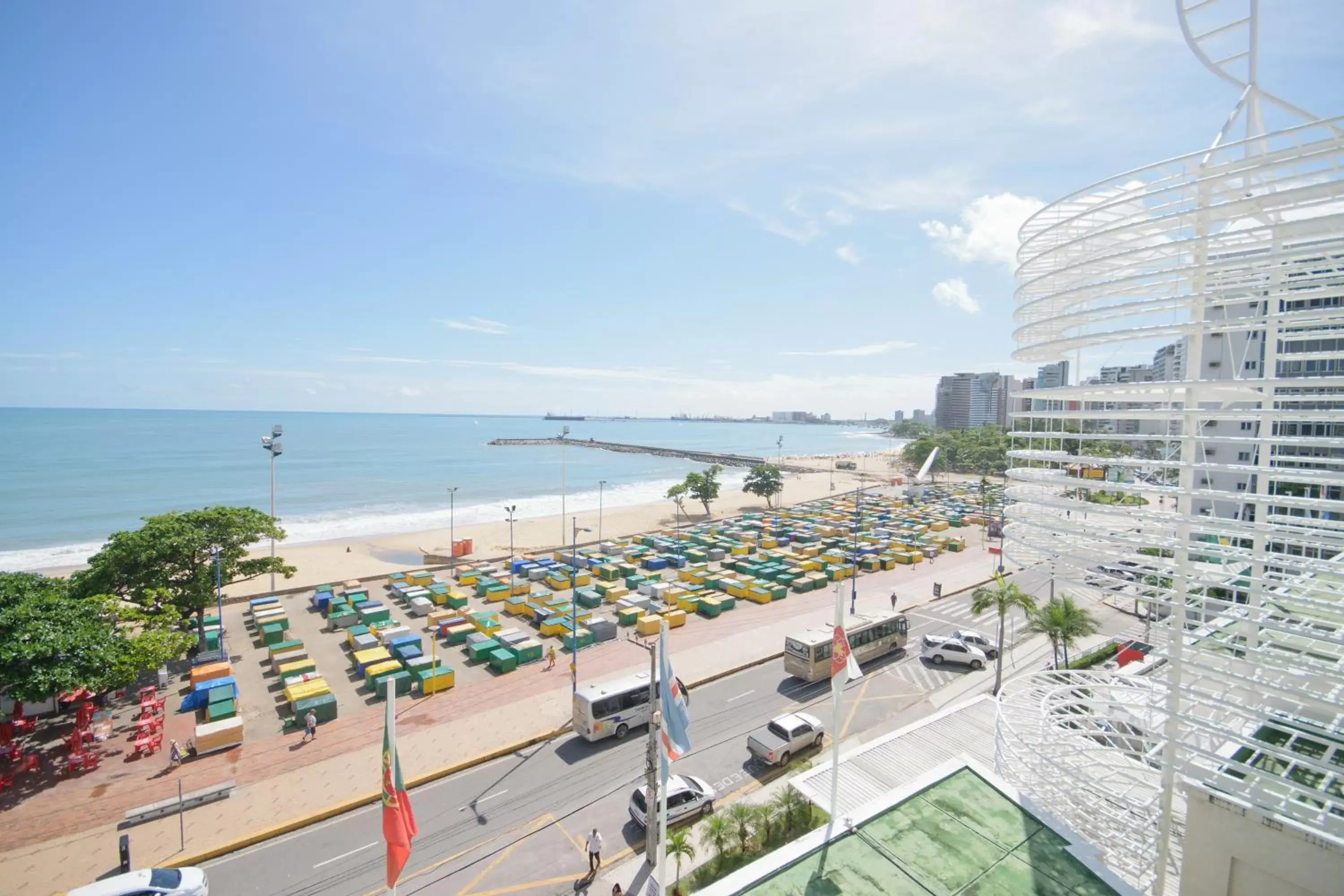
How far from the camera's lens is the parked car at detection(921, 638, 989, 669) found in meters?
25.3

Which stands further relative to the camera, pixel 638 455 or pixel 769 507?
pixel 638 455

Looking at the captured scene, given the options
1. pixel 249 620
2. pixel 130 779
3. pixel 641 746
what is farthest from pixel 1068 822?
pixel 249 620

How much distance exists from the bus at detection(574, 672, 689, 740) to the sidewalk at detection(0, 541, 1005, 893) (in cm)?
194

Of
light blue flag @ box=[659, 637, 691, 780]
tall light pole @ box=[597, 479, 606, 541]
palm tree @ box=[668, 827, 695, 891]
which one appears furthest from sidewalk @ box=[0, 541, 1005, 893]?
tall light pole @ box=[597, 479, 606, 541]

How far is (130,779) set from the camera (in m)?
17.7

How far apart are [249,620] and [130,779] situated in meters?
15.8

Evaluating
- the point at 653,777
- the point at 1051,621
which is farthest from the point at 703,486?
the point at 653,777

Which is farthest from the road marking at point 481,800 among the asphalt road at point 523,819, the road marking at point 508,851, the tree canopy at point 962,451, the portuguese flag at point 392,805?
the tree canopy at point 962,451

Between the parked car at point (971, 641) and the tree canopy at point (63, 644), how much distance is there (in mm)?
28283

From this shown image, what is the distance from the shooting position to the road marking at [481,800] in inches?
636

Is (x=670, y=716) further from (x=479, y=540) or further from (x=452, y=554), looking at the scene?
(x=479, y=540)

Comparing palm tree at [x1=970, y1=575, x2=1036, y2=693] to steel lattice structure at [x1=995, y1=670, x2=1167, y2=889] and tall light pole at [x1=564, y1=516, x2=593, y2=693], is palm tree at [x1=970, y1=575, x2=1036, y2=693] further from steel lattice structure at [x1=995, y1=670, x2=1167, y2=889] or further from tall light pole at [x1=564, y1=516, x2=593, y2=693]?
tall light pole at [x1=564, y1=516, x2=593, y2=693]

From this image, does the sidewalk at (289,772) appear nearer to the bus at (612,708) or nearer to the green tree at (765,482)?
the bus at (612,708)

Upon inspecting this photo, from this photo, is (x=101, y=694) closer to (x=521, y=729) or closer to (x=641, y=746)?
(x=521, y=729)
